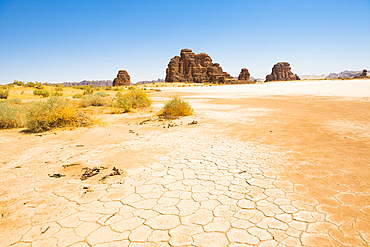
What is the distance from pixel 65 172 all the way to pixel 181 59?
118529 millimetres

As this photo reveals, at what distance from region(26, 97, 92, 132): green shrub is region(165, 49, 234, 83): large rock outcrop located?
322ft

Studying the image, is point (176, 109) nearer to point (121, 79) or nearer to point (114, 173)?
point (114, 173)

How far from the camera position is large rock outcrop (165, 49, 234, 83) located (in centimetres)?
10744

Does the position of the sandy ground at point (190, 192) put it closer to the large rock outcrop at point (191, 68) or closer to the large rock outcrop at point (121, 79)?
the large rock outcrop at point (121, 79)

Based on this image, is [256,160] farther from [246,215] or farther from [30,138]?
[30,138]

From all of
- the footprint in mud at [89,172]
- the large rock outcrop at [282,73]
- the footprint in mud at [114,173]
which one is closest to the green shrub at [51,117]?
the footprint in mud at [89,172]

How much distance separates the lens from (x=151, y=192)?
332 cm

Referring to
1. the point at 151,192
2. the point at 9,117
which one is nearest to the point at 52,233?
the point at 151,192

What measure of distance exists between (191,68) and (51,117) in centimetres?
10711

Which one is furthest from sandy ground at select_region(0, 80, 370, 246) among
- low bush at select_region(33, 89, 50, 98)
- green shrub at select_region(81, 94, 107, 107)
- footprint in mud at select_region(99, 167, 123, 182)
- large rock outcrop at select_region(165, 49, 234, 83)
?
large rock outcrop at select_region(165, 49, 234, 83)

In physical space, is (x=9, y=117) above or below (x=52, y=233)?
above

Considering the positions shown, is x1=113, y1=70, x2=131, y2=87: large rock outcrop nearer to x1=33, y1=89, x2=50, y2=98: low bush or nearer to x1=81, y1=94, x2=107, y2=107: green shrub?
x1=33, y1=89, x2=50, y2=98: low bush

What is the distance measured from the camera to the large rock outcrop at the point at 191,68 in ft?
352

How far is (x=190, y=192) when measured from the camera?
10.8 ft
